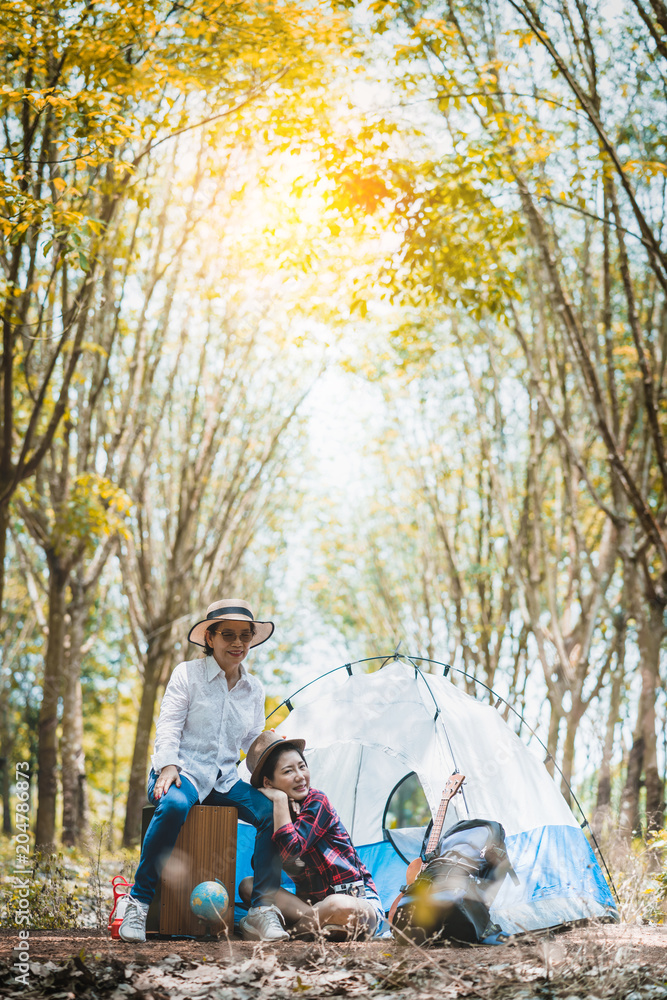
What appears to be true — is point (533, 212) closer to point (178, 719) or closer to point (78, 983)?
point (178, 719)

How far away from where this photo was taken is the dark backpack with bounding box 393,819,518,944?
3.67 metres

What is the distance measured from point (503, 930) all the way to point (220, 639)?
2.10 metres

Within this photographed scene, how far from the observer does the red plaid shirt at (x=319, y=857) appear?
401 centimetres

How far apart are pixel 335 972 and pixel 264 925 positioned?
33.2 inches

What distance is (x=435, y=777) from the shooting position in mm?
4879

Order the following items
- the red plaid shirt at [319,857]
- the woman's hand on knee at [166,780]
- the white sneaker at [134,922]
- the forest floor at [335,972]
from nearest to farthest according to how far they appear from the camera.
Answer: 1. the forest floor at [335,972]
2. the white sneaker at [134,922]
3. the woman's hand on knee at [166,780]
4. the red plaid shirt at [319,857]

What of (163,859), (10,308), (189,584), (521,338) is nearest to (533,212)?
(521,338)

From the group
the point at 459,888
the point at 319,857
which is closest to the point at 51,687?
the point at 319,857

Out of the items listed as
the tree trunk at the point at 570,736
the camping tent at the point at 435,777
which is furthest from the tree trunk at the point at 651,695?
the camping tent at the point at 435,777

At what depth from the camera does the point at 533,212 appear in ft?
21.9

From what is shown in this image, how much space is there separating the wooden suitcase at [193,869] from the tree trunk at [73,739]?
578 centimetres

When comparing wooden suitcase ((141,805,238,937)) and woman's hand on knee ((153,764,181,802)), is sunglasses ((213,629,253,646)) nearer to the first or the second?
woman's hand on knee ((153,764,181,802))

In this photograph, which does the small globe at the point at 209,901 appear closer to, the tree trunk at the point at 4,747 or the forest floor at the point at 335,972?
the forest floor at the point at 335,972

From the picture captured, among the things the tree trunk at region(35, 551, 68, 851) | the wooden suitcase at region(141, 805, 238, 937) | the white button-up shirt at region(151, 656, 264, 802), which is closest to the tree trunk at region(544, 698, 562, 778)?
the tree trunk at region(35, 551, 68, 851)
